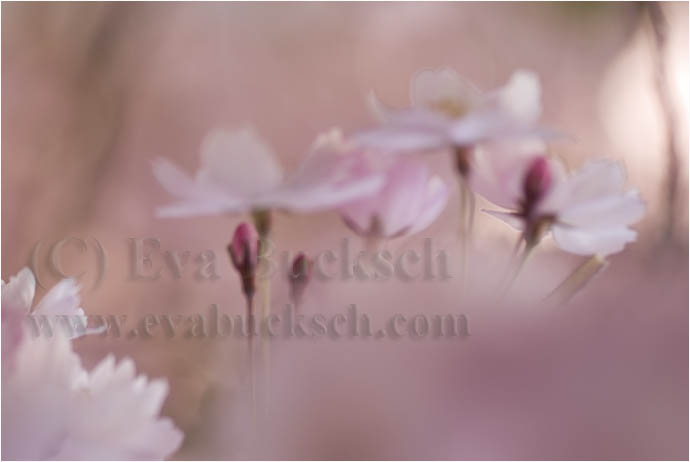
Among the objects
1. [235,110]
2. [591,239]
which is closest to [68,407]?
[591,239]

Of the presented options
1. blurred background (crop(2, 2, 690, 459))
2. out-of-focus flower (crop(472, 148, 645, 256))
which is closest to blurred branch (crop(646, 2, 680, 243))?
blurred background (crop(2, 2, 690, 459))

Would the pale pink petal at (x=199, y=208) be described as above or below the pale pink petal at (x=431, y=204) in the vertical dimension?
above

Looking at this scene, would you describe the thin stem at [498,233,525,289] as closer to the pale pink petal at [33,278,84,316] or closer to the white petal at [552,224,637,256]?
the white petal at [552,224,637,256]

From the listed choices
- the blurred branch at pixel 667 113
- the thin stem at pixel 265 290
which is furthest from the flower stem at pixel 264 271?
the blurred branch at pixel 667 113

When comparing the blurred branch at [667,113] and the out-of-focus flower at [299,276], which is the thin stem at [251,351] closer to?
the out-of-focus flower at [299,276]

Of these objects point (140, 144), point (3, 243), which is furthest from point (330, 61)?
point (3, 243)

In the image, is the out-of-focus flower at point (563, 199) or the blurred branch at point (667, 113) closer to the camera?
the out-of-focus flower at point (563, 199)

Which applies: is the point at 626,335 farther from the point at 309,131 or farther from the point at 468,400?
the point at 309,131
